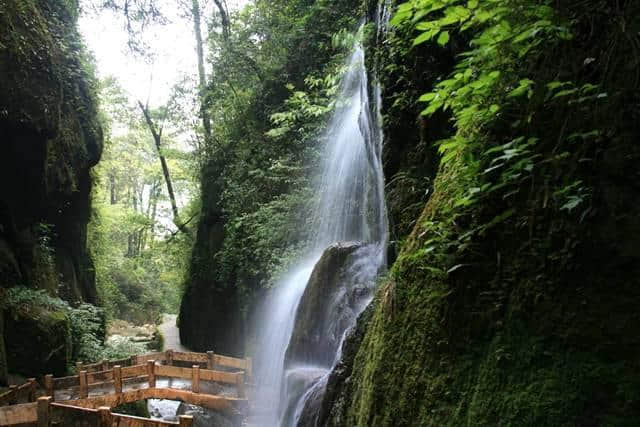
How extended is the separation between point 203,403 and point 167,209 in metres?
25.4

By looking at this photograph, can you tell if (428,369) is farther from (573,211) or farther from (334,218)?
(334,218)

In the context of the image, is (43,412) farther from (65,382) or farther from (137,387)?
(137,387)

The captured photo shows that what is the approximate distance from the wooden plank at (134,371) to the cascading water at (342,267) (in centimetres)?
236

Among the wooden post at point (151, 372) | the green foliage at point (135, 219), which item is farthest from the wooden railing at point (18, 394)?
the green foliage at point (135, 219)

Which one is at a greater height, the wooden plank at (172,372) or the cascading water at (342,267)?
the cascading water at (342,267)

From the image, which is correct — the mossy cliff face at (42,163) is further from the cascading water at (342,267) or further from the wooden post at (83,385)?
the cascading water at (342,267)

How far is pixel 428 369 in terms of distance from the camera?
102 inches

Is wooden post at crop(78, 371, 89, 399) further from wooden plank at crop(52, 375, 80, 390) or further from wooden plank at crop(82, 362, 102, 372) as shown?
wooden plank at crop(82, 362, 102, 372)

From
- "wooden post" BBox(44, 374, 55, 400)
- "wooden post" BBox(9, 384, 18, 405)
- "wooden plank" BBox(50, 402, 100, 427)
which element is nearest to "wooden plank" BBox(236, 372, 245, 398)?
"wooden post" BBox(44, 374, 55, 400)

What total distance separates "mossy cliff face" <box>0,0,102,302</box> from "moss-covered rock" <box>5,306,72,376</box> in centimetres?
149

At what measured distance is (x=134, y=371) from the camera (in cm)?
884

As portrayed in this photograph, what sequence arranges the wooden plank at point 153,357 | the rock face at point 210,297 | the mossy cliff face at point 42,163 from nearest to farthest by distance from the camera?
the mossy cliff face at point 42,163
the wooden plank at point 153,357
the rock face at point 210,297

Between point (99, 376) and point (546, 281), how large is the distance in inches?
345

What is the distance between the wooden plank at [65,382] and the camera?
7824mm
